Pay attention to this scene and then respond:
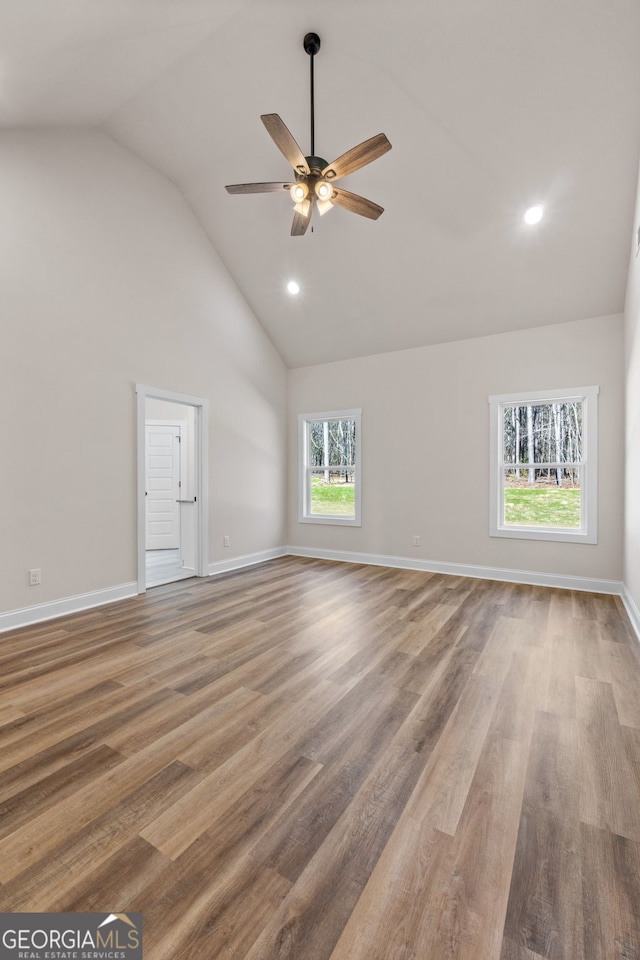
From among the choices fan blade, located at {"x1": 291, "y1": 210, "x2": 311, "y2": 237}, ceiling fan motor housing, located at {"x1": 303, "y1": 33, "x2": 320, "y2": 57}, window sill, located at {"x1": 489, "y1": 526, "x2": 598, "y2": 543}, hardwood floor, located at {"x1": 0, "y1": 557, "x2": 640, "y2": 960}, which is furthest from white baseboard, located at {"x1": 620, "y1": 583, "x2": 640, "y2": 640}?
ceiling fan motor housing, located at {"x1": 303, "y1": 33, "x2": 320, "y2": 57}

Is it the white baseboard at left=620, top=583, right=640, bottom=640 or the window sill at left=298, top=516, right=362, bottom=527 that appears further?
the window sill at left=298, top=516, right=362, bottom=527

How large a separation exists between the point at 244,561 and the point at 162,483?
6.63 ft

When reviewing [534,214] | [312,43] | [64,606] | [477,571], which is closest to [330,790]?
[64,606]

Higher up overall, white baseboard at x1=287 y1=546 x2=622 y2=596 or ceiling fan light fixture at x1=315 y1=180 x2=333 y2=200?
ceiling fan light fixture at x1=315 y1=180 x2=333 y2=200

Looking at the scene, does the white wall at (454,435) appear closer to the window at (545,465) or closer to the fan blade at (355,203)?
the window at (545,465)

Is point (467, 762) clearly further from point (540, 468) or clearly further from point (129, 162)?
point (129, 162)

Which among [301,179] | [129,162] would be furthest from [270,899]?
[129,162]

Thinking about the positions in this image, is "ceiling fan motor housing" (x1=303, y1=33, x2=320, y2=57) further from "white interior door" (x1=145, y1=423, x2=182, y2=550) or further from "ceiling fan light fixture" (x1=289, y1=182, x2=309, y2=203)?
"white interior door" (x1=145, y1=423, x2=182, y2=550)

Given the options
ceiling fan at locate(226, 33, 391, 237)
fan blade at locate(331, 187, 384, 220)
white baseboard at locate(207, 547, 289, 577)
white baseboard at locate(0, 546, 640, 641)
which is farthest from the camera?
white baseboard at locate(207, 547, 289, 577)

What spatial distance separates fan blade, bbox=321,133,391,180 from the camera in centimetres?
262

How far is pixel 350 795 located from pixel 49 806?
1.14 m

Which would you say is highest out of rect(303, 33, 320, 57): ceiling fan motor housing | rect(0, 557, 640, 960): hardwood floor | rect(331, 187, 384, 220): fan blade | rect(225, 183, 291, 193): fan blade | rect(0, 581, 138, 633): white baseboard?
rect(303, 33, 320, 57): ceiling fan motor housing

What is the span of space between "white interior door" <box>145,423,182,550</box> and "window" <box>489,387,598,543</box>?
465 centimetres

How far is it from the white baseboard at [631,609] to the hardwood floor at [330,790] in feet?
0.48
